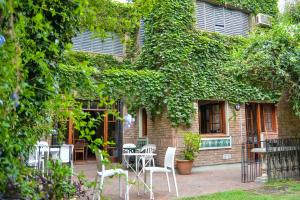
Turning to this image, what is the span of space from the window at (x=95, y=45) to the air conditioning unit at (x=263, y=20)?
5.80 meters

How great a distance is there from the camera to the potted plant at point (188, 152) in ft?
32.4

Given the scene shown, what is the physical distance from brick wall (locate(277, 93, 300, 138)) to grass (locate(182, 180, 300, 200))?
180cm

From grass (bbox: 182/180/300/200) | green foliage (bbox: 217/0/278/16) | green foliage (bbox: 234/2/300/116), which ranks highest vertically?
green foliage (bbox: 217/0/278/16)

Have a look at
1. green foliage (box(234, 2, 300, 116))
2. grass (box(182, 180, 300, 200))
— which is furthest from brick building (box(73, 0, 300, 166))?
grass (box(182, 180, 300, 200))

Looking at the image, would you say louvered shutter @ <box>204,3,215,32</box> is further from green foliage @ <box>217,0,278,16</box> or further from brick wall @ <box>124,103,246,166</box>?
brick wall @ <box>124,103,246,166</box>

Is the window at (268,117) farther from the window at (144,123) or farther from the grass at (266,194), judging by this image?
the grass at (266,194)

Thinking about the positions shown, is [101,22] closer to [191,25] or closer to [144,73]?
[144,73]

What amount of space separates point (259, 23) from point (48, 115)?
12253 mm

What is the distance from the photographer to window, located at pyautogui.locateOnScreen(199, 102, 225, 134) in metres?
11.8

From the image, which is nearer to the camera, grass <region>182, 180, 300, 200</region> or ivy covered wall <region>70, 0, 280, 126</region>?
grass <region>182, 180, 300, 200</region>

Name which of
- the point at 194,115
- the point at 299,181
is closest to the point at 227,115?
the point at 194,115

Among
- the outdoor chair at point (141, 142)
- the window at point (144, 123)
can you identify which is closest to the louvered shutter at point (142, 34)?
the window at point (144, 123)

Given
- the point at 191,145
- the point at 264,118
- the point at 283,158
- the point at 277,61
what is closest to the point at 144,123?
the point at 191,145

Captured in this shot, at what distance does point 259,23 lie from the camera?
13.2 m
